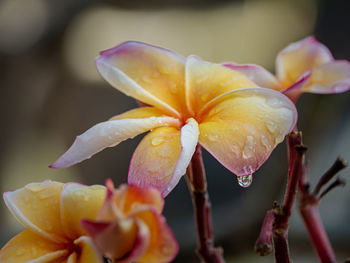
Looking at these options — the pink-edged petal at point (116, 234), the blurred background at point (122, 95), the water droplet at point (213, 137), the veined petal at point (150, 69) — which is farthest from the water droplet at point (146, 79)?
the blurred background at point (122, 95)

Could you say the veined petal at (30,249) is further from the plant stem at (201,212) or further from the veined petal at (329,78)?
the veined petal at (329,78)

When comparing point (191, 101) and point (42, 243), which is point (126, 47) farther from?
point (42, 243)

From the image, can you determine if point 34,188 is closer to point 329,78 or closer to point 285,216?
point 285,216

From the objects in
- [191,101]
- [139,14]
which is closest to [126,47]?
[191,101]

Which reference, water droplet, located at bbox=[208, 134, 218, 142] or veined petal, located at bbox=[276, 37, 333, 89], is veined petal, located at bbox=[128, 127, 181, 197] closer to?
water droplet, located at bbox=[208, 134, 218, 142]

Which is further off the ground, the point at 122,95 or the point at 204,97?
the point at 204,97

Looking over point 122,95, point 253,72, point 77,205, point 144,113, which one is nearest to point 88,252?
point 77,205
